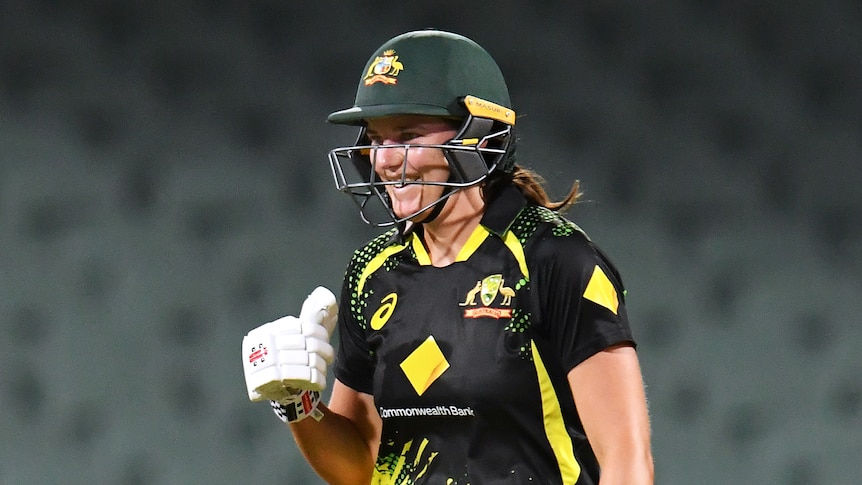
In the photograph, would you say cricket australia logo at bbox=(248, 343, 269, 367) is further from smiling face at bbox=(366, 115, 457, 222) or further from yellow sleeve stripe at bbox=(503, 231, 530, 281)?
yellow sleeve stripe at bbox=(503, 231, 530, 281)

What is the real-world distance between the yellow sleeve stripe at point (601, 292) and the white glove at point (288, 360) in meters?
0.44

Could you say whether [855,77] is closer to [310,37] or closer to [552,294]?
[310,37]

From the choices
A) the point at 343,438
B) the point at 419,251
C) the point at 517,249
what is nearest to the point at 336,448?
the point at 343,438

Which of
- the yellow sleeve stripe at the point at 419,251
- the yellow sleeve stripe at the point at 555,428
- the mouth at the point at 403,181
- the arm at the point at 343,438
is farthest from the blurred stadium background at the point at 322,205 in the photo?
the yellow sleeve stripe at the point at 555,428

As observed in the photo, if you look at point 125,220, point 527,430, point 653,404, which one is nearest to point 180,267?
point 125,220

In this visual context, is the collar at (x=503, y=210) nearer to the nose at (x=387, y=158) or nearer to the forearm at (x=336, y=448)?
the nose at (x=387, y=158)

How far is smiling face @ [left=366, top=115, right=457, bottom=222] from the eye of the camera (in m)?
1.67

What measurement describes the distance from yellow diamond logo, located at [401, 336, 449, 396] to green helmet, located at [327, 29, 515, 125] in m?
0.32

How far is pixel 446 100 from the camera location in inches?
66.2

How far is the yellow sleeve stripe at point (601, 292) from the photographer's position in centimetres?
156

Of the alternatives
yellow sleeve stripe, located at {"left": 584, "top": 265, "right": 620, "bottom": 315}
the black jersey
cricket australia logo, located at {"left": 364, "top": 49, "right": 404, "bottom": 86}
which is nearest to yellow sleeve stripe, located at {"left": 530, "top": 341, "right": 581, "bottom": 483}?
the black jersey

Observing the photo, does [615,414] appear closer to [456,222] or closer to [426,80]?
[456,222]

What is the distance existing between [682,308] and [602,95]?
0.59 m

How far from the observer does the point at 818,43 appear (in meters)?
3.19
